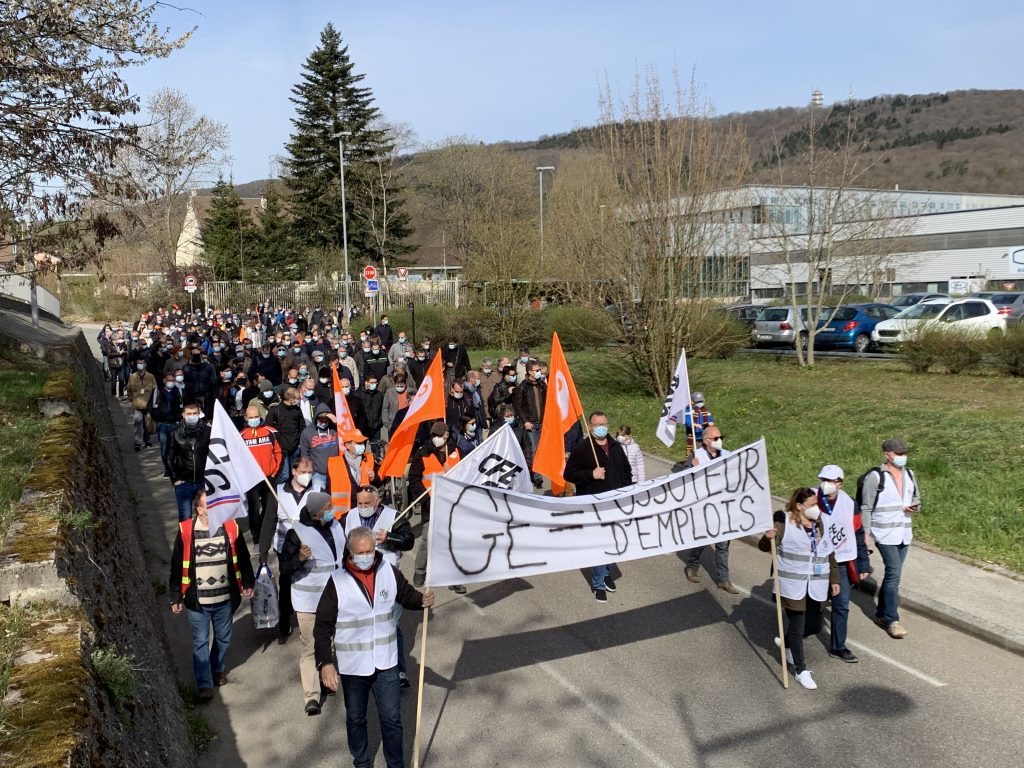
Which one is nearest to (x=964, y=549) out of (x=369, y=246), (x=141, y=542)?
(x=141, y=542)

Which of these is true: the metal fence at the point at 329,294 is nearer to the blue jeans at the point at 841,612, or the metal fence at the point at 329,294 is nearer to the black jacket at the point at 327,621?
the blue jeans at the point at 841,612

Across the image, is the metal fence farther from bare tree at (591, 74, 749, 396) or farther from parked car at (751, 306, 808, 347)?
bare tree at (591, 74, 749, 396)

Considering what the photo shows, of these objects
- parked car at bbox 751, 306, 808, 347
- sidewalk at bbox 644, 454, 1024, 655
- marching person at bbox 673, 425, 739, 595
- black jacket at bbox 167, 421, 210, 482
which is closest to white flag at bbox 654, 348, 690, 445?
marching person at bbox 673, 425, 739, 595

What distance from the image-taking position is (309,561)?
23.2ft

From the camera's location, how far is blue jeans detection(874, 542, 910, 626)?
8.01m

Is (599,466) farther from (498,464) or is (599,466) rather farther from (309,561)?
(309,561)

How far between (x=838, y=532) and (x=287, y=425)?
7.68 meters

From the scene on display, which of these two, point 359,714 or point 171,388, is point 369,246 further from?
point 359,714

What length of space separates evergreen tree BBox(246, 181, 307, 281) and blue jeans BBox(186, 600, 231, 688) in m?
47.4

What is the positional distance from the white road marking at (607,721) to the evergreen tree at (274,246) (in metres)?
48.1

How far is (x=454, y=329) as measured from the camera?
3500 centimetres

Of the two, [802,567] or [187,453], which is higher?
[187,453]

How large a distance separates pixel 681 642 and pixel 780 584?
1.23 m

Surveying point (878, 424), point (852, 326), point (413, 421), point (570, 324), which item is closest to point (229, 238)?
point (570, 324)
